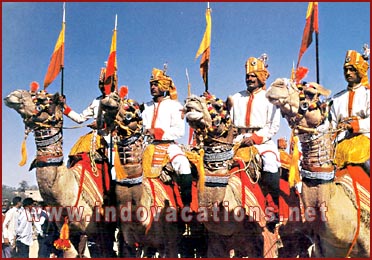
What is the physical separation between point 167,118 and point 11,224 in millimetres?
3254

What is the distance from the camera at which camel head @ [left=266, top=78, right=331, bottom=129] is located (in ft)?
18.8

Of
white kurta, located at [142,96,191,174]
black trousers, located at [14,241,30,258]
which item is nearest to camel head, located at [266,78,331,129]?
white kurta, located at [142,96,191,174]

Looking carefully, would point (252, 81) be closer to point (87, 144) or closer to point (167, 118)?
point (167, 118)

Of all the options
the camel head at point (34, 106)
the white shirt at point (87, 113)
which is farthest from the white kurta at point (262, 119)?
the camel head at point (34, 106)

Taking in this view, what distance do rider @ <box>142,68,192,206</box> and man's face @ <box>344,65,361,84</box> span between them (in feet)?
6.50

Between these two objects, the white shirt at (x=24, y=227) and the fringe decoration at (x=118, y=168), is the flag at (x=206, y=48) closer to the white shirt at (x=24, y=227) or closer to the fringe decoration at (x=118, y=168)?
the fringe decoration at (x=118, y=168)

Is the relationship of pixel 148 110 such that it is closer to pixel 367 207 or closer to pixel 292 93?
pixel 292 93

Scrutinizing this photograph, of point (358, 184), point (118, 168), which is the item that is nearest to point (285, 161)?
point (358, 184)

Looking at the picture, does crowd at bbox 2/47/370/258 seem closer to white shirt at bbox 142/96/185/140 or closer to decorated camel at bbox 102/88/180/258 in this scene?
white shirt at bbox 142/96/185/140

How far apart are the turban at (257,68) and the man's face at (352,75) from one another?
1044 mm

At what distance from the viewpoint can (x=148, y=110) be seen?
7676 mm

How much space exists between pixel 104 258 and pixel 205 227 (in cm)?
123

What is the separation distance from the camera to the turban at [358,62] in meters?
6.45

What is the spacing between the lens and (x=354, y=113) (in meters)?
6.38
